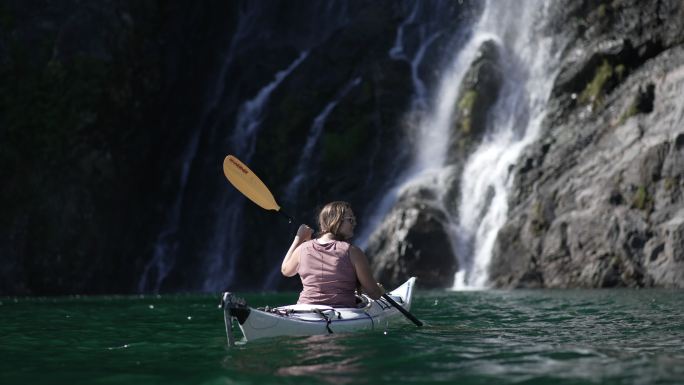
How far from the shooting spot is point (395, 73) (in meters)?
31.0

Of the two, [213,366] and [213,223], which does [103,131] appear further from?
[213,366]

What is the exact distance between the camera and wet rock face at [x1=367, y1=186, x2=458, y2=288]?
2391 centimetres

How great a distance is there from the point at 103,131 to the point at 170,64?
15.7ft

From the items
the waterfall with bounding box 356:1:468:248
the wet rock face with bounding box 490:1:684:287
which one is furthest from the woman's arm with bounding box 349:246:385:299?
the waterfall with bounding box 356:1:468:248

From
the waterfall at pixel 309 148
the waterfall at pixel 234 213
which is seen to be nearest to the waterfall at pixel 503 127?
the waterfall at pixel 309 148

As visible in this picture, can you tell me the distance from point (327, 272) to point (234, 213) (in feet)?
73.9

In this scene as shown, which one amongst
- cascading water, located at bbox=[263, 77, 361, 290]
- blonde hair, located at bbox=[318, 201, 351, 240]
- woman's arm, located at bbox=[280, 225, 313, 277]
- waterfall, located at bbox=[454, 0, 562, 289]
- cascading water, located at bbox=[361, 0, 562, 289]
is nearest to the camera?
blonde hair, located at bbox=[318, 201, 351, 240]

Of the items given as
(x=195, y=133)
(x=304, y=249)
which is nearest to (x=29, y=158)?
(x=195, y=133)

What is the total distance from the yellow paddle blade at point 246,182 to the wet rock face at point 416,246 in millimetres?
12893

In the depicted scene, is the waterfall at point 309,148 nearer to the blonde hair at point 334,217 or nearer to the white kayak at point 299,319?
the white kayak at point 299,319

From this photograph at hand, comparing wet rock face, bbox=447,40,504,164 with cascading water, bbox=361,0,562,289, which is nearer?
cascading water, bbox=361,0,562,289

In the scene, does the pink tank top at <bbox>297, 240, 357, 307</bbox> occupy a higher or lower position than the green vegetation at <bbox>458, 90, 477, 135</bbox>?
lower

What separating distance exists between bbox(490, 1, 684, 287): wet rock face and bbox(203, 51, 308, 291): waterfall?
38.2ft

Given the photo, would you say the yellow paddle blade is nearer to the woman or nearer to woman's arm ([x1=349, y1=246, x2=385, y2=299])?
the woman
